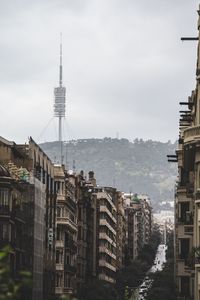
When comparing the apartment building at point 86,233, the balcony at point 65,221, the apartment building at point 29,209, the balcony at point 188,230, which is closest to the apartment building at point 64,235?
the balcony at point 65,221

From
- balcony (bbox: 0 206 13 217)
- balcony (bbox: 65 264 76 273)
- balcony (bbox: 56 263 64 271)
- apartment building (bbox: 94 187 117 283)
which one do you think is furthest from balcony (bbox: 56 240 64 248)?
balcony (bbox: 0 206 13 217)

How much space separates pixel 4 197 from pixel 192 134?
40112mm

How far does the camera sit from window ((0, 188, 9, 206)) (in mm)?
80875

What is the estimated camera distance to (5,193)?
81.1 m

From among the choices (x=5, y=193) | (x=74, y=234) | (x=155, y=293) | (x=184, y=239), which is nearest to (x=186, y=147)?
(x=184, y=239)

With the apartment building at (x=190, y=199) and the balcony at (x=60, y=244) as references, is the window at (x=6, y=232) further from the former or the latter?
the balcony at (x=60, y=244)

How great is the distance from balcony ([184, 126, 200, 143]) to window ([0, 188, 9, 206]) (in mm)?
39127

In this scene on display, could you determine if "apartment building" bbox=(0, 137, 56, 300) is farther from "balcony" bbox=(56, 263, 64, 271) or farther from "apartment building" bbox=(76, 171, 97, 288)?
"apartment building" bbox=(76, 171, 97, 288)

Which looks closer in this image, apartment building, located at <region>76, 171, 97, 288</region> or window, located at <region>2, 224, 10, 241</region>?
window, located at <region>2, 224, 10, 241</region>

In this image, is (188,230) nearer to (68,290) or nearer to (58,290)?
(58,290)

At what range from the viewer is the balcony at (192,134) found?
42719mm

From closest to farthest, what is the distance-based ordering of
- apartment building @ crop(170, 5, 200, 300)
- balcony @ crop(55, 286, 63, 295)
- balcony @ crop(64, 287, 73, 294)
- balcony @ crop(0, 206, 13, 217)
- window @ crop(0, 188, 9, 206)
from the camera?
apartment building @ crop(170, 5, 200, 300), window @ crop(0, 188, 9, 206), balcony @ crop(0, 206, 13, 217), balcony @ crop(55, 286, 63, 295), balcony @ crop(64, 287, 73, 294)

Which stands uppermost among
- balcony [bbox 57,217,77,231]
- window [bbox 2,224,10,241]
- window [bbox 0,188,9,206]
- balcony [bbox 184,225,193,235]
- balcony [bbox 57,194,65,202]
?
balcony [bbox 57,194,65,202]

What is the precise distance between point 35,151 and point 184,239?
34.2 meters
